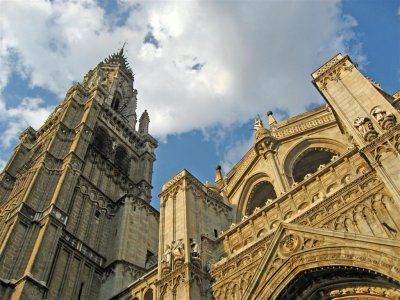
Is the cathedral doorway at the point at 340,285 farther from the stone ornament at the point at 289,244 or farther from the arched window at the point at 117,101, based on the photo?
the arched window at the point at 117,101

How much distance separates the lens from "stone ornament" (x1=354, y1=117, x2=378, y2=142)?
13062 mm

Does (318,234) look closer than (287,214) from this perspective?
Yes

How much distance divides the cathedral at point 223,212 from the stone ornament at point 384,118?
5cm

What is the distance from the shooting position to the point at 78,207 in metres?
27.1

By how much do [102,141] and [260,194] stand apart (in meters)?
18.8

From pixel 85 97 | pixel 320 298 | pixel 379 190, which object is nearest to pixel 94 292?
pixel 320 298

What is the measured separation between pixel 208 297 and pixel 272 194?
7.98 m

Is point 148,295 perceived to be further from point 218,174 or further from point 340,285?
point 340,285

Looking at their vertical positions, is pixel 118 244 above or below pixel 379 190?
above

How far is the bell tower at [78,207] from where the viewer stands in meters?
21.5

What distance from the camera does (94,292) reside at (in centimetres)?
2355

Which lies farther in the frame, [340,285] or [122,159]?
[122,159]

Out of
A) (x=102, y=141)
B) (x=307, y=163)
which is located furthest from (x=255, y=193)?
(x=102, y=141)

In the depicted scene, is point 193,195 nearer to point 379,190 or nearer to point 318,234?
point 318,234
